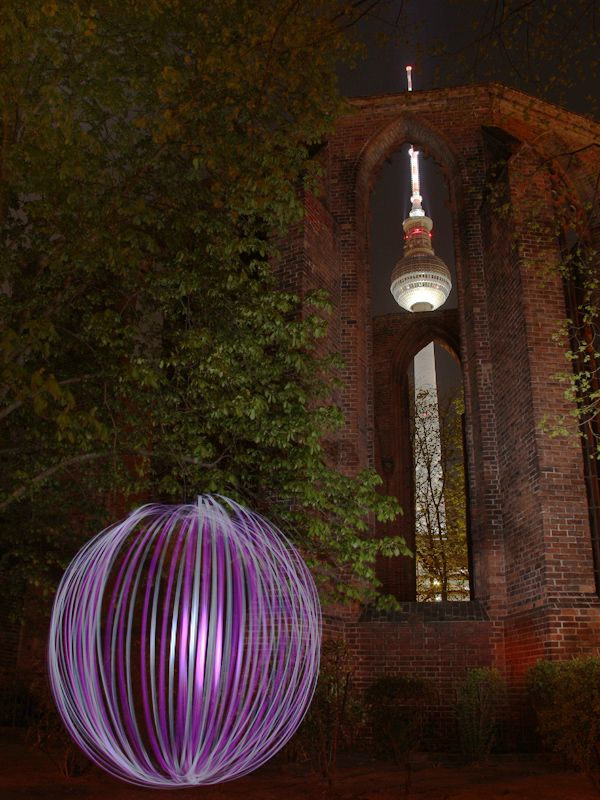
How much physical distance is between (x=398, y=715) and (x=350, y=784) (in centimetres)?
118

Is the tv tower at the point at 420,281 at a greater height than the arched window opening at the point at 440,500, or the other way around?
the tv tower at the point at 420,281

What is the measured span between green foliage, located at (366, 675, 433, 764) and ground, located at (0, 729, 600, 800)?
0.94ft

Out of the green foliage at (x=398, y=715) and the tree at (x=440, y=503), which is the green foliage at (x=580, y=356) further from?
the tree at (x=440, y=503)

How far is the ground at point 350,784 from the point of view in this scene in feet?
23.0

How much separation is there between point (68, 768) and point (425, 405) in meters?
23.6

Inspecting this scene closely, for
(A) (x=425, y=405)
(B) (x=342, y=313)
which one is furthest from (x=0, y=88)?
(A) (x=425, y=405)

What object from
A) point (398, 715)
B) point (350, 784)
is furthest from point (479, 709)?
point (350, 784)

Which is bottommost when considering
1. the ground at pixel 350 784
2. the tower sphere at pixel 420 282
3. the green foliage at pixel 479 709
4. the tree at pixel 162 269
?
the ground at pixel 350 784

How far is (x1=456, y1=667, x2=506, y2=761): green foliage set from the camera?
9961mm

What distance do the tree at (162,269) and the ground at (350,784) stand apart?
227cm

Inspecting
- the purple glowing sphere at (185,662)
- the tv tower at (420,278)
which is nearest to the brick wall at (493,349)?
the purple glowing sphere at (185,662)

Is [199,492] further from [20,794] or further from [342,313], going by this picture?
[342,313]

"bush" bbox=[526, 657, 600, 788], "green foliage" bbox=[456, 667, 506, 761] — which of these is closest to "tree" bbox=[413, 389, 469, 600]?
"green foliage" bbox=[456, 667, 506, 761]

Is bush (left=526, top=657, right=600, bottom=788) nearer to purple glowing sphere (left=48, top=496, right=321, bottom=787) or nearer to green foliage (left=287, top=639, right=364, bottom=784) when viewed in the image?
green foliage (left=287, top=639, right=364, bottom=784)
